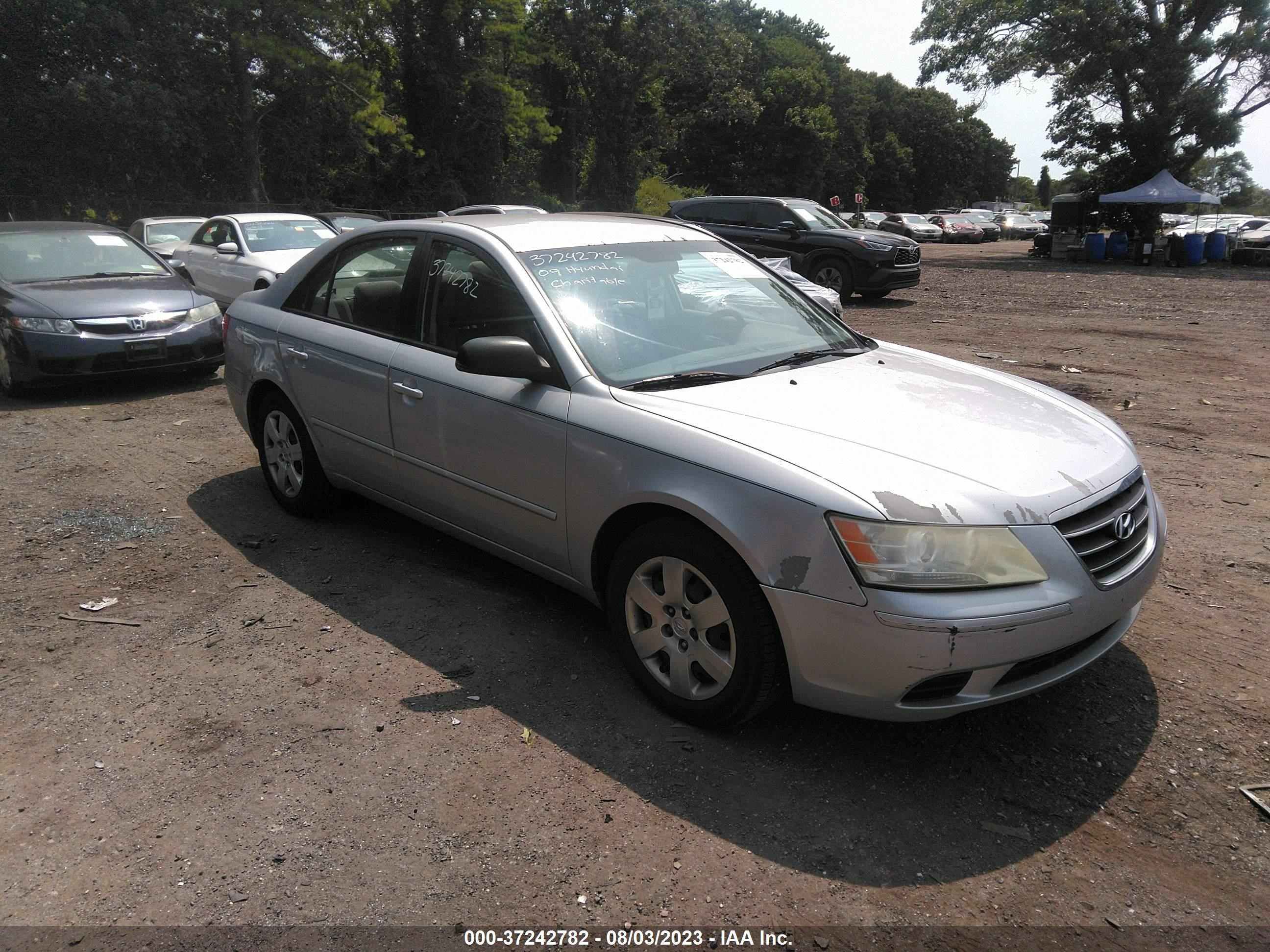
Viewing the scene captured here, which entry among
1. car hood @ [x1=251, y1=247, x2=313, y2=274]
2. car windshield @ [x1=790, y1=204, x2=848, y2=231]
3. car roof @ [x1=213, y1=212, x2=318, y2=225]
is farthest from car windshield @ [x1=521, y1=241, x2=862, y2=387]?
→ car windshield @ [x1=790, y1=204, x2=848, y2=231]

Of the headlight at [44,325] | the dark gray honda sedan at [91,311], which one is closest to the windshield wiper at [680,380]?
the dark gray honda sedan at [91,311]

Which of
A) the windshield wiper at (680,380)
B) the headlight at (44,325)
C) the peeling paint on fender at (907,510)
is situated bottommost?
the headlight at (44,325)

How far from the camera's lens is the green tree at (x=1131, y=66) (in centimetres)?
2919

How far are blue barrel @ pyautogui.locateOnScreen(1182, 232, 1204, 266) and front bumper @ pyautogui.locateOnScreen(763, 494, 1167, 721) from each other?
92.9 ft

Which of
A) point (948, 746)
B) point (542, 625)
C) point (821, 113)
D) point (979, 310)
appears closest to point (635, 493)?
point (542, 625)

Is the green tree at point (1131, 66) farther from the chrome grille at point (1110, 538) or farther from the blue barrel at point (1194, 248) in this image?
the chrome grille at point (1110, 538)

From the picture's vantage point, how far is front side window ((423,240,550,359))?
3.87m

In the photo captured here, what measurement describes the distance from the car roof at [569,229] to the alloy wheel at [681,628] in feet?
5.33

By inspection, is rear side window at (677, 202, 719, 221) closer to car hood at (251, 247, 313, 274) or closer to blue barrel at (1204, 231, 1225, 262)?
car hood at (251, 247, 313, 274)

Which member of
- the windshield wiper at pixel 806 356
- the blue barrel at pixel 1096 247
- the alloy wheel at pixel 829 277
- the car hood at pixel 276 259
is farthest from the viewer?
the blue barrel at pixel 1096 247

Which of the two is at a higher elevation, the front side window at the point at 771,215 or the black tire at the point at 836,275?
the front side window at the point at 771,215

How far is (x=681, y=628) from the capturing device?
10.5ft

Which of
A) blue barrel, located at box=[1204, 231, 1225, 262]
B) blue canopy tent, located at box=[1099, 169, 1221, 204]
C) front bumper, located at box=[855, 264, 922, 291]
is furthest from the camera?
blue canopy tent, located at box=[1099, 169, 1221, 204]

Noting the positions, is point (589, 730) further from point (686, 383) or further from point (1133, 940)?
point (1133, 940)
